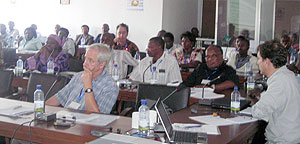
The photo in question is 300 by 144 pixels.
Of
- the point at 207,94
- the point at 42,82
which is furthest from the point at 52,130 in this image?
the point at 207,94

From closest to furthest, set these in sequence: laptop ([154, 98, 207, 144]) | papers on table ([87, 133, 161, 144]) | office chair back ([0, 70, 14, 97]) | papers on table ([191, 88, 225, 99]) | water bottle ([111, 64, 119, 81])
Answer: papers on table ([87, 133, 161, 144])
laptop ([154, 98, 207, 144])
papers on table ([191, 88, 225, 99])
office chair back ([0, 70, 14, 97])
water bottle ([111, 64, 119, 81])

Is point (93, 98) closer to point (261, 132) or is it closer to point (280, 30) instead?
point (261, 132)

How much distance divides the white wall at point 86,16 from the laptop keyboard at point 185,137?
717 centimetres

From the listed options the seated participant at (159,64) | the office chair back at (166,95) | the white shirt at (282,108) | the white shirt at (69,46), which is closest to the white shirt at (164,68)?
the seated participant at (159,64)


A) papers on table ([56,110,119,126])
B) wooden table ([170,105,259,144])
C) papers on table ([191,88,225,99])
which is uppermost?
papers on table ([191,88,225,99])

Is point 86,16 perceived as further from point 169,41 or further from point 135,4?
point 169,41

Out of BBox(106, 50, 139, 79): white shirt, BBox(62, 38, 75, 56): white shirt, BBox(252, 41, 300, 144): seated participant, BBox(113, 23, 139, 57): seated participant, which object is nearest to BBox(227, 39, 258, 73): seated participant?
BBox(113, 23, 139, 57): seated participant

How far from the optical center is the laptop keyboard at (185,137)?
2.01 meters

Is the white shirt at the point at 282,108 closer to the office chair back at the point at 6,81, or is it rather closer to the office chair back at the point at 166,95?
the office chair back at the point at 166,95

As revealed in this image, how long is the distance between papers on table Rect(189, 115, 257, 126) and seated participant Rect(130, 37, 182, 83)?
2032 millimetres

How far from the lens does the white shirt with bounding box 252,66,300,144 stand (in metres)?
2.52

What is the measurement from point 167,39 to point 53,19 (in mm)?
4792

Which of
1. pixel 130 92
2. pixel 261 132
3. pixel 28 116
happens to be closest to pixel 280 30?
pixel 130 92

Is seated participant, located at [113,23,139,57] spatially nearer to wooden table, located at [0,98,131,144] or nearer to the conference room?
the conference room
